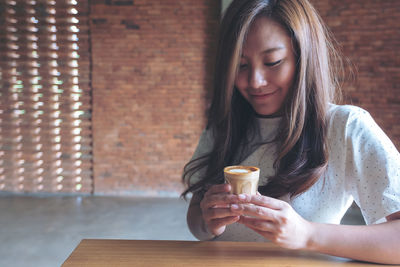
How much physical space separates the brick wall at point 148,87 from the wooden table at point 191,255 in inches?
160

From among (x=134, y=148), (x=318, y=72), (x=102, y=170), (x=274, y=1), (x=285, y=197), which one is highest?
(x=274, y=1)

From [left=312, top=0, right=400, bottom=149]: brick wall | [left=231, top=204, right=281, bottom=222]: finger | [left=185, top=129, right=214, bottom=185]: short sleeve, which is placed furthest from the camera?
[left=312, top=0, right=400, bottom=149]: brick wall

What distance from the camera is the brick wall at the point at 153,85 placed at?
4.82m

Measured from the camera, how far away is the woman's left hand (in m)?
0.78

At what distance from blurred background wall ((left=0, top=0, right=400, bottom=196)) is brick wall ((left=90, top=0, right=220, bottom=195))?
0.05 feet

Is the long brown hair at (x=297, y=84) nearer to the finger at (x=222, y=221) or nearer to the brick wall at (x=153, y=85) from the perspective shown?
the finger at (x=222, y=221)

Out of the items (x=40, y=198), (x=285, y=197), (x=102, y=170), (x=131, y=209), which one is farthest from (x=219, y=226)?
(x=40, y=198)

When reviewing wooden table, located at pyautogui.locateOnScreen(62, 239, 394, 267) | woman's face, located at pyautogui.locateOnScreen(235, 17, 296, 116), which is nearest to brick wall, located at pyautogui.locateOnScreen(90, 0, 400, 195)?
woman's face, located at pyautogui.locateOnScreen(235, 17, 296, 116)

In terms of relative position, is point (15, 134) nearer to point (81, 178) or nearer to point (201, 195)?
point (81, 178)

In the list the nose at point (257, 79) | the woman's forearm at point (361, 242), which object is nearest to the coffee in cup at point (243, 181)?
the woman's forearm at point (361, 242)

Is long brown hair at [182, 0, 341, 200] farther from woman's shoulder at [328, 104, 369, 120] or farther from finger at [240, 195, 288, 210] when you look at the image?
finger at [240, 195, 288, 210]

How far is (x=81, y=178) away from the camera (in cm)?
518

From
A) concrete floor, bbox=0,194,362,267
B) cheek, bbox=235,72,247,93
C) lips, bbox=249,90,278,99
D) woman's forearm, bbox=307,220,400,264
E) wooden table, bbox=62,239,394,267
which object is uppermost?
cheek, bbox=235,72,247,93

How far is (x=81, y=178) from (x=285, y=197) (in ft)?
15.5
